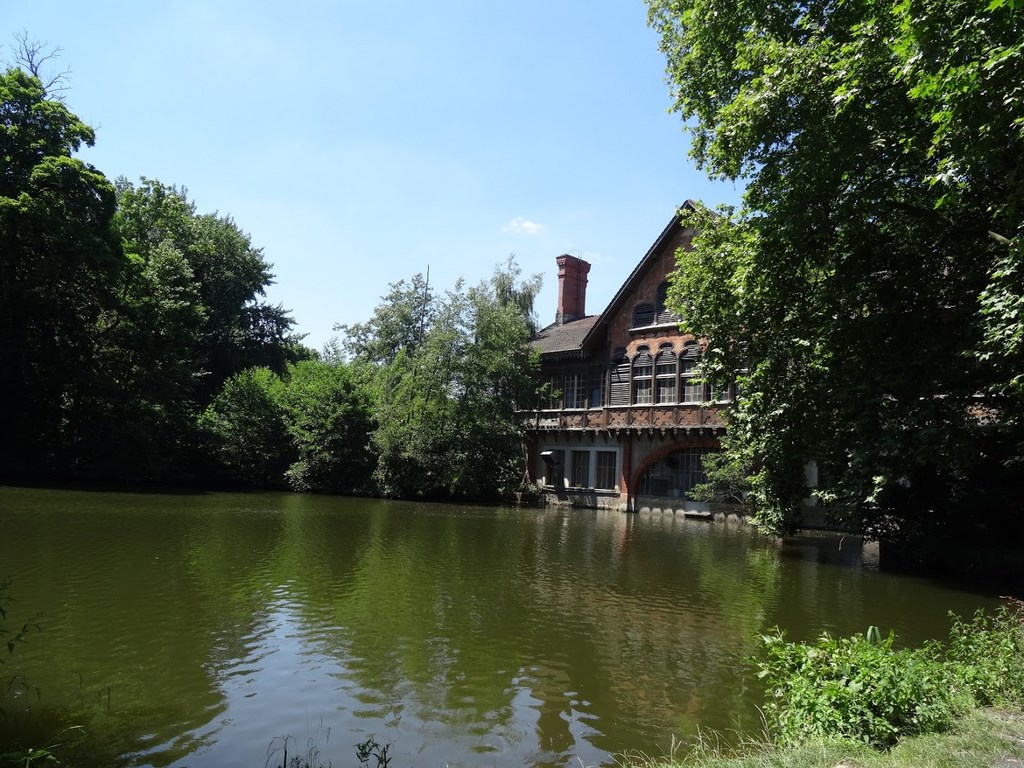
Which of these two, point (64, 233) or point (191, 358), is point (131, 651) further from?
point (191, 358)

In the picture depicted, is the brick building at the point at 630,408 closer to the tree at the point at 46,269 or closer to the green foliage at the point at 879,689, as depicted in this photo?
the tree at the point at 46,269

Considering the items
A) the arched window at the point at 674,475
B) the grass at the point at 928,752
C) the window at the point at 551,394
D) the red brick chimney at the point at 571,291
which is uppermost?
the red brick chimney at the point at 571,291

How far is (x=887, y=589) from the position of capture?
13867 mm

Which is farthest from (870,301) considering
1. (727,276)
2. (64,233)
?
(64,233)

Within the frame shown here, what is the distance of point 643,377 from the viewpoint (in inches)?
1270

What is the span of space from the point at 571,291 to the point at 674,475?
1383 centimetres

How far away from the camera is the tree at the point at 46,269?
1094 inches

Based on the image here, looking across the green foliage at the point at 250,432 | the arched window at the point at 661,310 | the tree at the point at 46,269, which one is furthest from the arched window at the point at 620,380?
the tree at the point at 46,269

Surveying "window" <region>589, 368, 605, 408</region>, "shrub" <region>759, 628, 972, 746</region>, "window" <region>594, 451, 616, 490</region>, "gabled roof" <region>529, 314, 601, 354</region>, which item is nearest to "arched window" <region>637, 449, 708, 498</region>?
"window" <region>594, 451, 616, 490</region>

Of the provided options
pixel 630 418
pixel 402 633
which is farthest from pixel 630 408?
pixel 402 633

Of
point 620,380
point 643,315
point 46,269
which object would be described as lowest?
point 620,380

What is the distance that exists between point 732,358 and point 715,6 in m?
7.86

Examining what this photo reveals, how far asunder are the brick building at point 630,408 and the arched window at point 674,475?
47 millimetres

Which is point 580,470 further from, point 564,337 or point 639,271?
point 639,271
